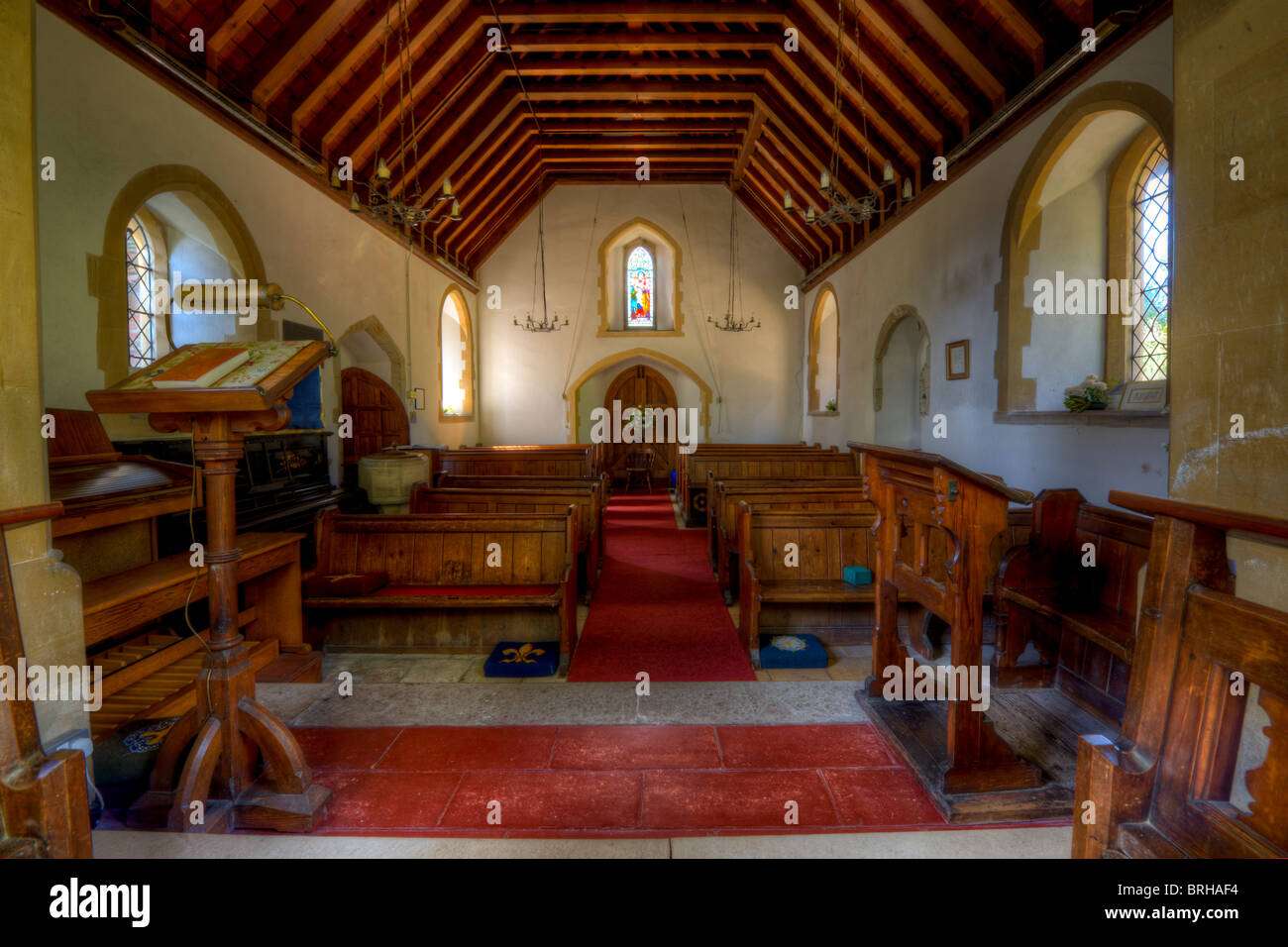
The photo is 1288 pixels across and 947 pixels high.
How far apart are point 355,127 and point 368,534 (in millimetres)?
4872

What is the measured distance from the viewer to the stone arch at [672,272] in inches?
483

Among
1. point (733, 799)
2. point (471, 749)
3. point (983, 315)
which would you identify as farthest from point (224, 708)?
point (983, 315)

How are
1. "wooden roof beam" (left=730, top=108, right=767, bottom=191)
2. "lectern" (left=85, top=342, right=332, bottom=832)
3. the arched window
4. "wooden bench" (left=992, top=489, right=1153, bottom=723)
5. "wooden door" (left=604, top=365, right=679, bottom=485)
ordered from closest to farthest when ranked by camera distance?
"lectern" (left=85, top=342, right=332, bottom=832) → "wooden bench" (left=992, top=489, right=1153, bottom=723) → "wooden roof beam" (left=730, top=108, right=767, bottom=191) → the arched window → "wooden door" (left=604, top=365, right=679, bottom=485)

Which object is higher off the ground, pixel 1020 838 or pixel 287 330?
pixel 287 330

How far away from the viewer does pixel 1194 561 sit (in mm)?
1329

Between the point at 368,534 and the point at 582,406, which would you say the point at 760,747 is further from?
the point at 582,406

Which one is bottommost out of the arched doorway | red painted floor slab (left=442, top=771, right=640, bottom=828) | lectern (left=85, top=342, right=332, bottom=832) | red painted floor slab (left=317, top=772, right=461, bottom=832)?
red painted floor slab (left=442, top=771, right=640, bottom=828)

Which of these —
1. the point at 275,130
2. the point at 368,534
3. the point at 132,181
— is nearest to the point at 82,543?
the point at 368,534

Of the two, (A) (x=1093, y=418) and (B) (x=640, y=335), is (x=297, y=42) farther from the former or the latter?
(B) (x=640, y=335)

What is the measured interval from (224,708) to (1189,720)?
2.49m

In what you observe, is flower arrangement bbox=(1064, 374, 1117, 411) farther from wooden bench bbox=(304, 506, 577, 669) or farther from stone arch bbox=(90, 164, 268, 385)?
stone arch bbox=(90, 164, 268, 385)

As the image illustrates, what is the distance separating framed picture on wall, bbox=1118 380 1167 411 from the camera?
3852 millimetres

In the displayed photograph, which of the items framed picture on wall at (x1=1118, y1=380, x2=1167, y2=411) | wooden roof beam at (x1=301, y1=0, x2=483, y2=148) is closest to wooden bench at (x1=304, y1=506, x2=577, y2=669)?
framed picture on wall at (x1=1118, y1=380, x2=1167, y2=411)

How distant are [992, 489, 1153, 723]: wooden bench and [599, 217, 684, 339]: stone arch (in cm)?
937
